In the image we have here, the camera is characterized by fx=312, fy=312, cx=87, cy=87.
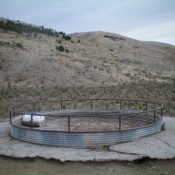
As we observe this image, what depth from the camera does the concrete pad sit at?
404 inches

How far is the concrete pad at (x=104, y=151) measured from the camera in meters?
10.3

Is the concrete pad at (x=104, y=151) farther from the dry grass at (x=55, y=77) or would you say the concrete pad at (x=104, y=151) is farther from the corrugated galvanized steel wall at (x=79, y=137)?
the dry grass at (x=55, y=77)

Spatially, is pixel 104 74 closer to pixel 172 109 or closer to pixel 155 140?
pixel 172 109

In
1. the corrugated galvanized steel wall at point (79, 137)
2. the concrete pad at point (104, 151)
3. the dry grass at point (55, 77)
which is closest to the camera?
the concrete pad at point (104, 151)

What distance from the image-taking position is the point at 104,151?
1084 cm

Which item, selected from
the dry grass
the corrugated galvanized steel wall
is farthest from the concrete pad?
the dry grass

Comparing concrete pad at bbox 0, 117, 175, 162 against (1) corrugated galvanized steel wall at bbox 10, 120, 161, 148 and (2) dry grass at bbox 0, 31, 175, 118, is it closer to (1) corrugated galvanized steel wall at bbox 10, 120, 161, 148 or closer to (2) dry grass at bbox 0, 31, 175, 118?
(1) corrugated galvanized steel wall at bbox 10, 120, 161, 148

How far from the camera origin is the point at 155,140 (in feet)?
39.4

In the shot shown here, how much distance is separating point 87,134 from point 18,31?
6545cm

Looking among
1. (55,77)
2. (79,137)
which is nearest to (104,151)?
(79,137)

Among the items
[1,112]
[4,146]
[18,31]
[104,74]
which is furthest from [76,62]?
[4,146]

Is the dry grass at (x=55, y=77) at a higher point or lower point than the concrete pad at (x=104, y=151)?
higher

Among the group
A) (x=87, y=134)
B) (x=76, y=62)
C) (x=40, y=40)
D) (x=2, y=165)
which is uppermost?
(x=40, y=40)

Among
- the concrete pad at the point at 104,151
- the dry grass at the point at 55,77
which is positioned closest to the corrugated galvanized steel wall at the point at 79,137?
the concrete pad at the point at 104,151
